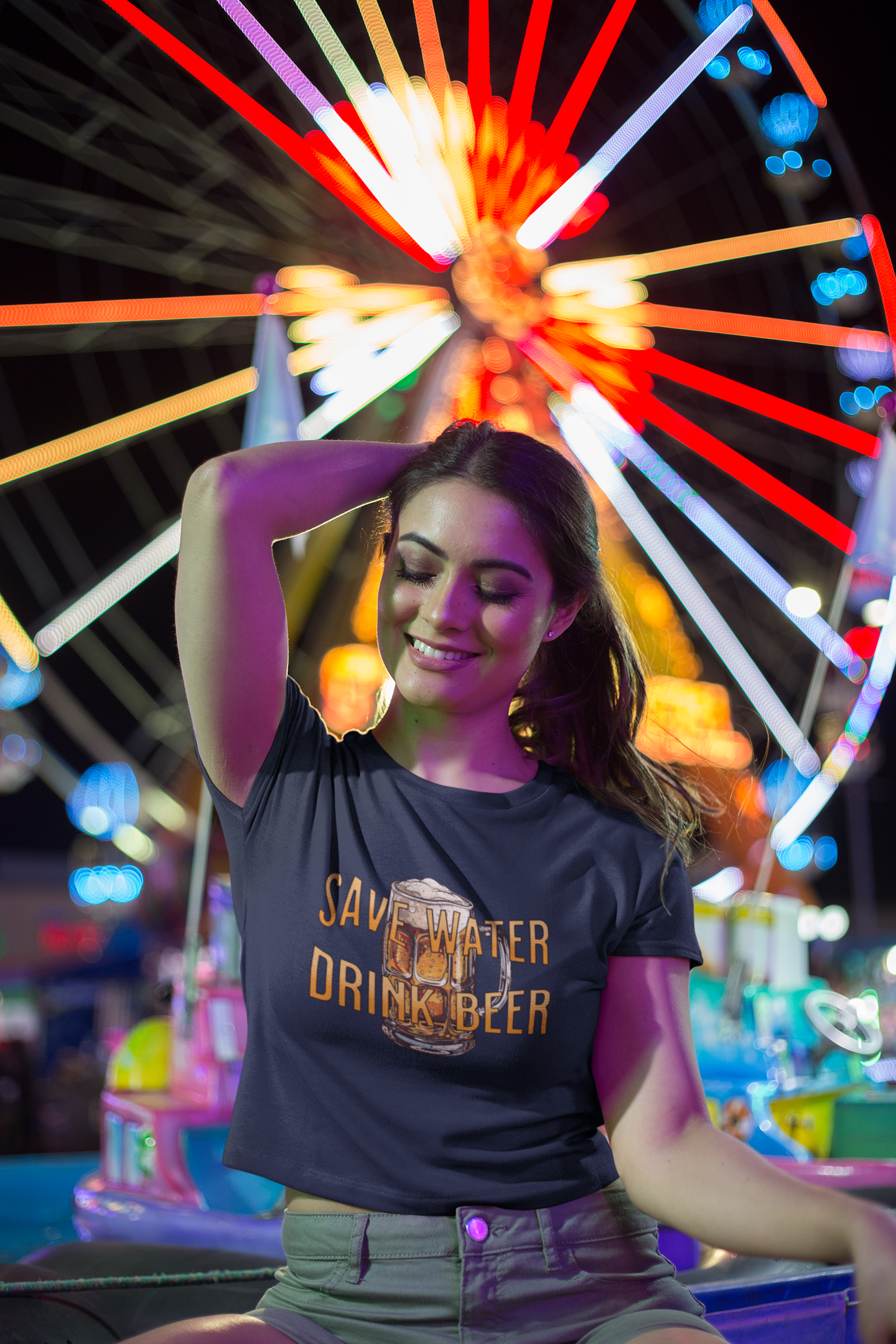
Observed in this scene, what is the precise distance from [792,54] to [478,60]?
182cm

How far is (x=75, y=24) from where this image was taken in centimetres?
592

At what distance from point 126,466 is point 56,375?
1296mm

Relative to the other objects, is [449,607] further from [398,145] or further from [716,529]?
[398,145]

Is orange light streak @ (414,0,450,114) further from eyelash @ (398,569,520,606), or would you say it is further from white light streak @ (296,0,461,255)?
eyelash @ (398,569,520,606)

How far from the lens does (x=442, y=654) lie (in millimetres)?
1761

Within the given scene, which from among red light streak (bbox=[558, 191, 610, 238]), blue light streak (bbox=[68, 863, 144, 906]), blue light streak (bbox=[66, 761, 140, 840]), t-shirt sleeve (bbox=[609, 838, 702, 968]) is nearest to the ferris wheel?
red light streak (bbox=[558, 191, 610, 238])

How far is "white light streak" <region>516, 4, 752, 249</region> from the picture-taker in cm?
608

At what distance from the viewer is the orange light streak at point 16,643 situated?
552cm

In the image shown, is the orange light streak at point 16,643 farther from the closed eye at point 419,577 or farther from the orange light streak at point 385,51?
the closed eye at point 419,577

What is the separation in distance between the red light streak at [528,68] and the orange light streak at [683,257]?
2.92 feet

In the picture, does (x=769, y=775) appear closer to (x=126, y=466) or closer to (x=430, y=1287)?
(x=126, y=466)

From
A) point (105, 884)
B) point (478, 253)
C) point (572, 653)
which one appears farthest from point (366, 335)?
point (105, 884)

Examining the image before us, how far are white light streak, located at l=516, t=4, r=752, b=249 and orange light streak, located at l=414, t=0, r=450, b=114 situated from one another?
0.95m

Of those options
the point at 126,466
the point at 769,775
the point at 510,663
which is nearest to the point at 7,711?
the point at 126,466
